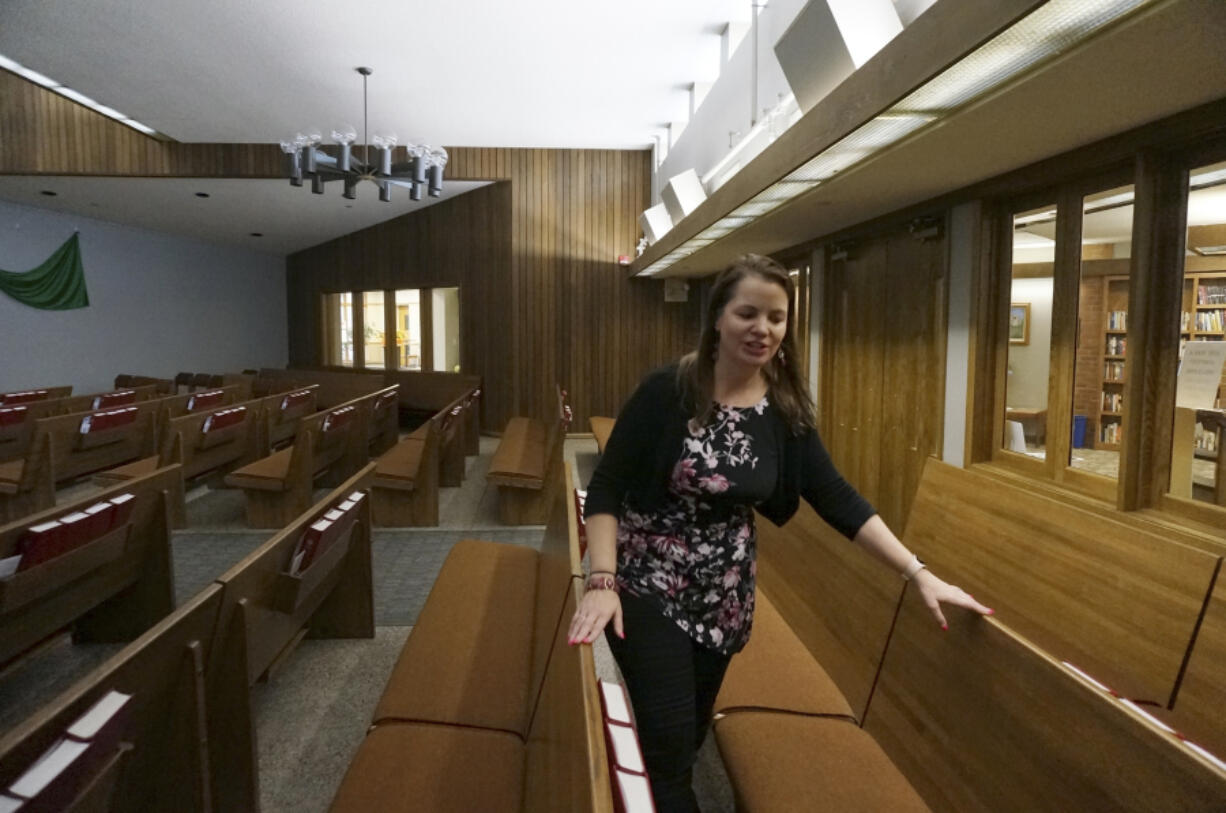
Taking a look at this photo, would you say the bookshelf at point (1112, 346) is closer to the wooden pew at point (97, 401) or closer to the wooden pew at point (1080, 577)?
the wooden pew at point (1080, 577)

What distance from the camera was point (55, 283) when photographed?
844cm

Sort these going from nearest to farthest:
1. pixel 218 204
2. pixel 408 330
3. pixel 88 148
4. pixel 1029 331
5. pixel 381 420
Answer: pixel 1029 331, pixel 381 420, pixel 88 148, pixel 218 204, pixel 408 330

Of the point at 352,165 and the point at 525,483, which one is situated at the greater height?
the point at 352,165

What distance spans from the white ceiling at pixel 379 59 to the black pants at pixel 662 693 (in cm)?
458

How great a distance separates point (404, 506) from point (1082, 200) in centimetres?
397

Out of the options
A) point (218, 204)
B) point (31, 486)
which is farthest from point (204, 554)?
point (218, 204)

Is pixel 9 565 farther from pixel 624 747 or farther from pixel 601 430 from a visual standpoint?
pixel 601 430

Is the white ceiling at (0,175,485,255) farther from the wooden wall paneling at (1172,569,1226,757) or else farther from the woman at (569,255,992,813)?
the wooden wall paneling at (1172,569,1226,757)

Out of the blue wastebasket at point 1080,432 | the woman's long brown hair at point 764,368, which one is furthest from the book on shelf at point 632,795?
the blue wastebasket at point 1080,432

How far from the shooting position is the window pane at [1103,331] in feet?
13.2

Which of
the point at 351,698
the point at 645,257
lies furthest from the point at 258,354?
the point at 351,698

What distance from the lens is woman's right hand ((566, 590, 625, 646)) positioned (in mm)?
1120

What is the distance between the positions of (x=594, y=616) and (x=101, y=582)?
214 cm

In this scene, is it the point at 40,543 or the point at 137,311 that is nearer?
the point at 40,543
